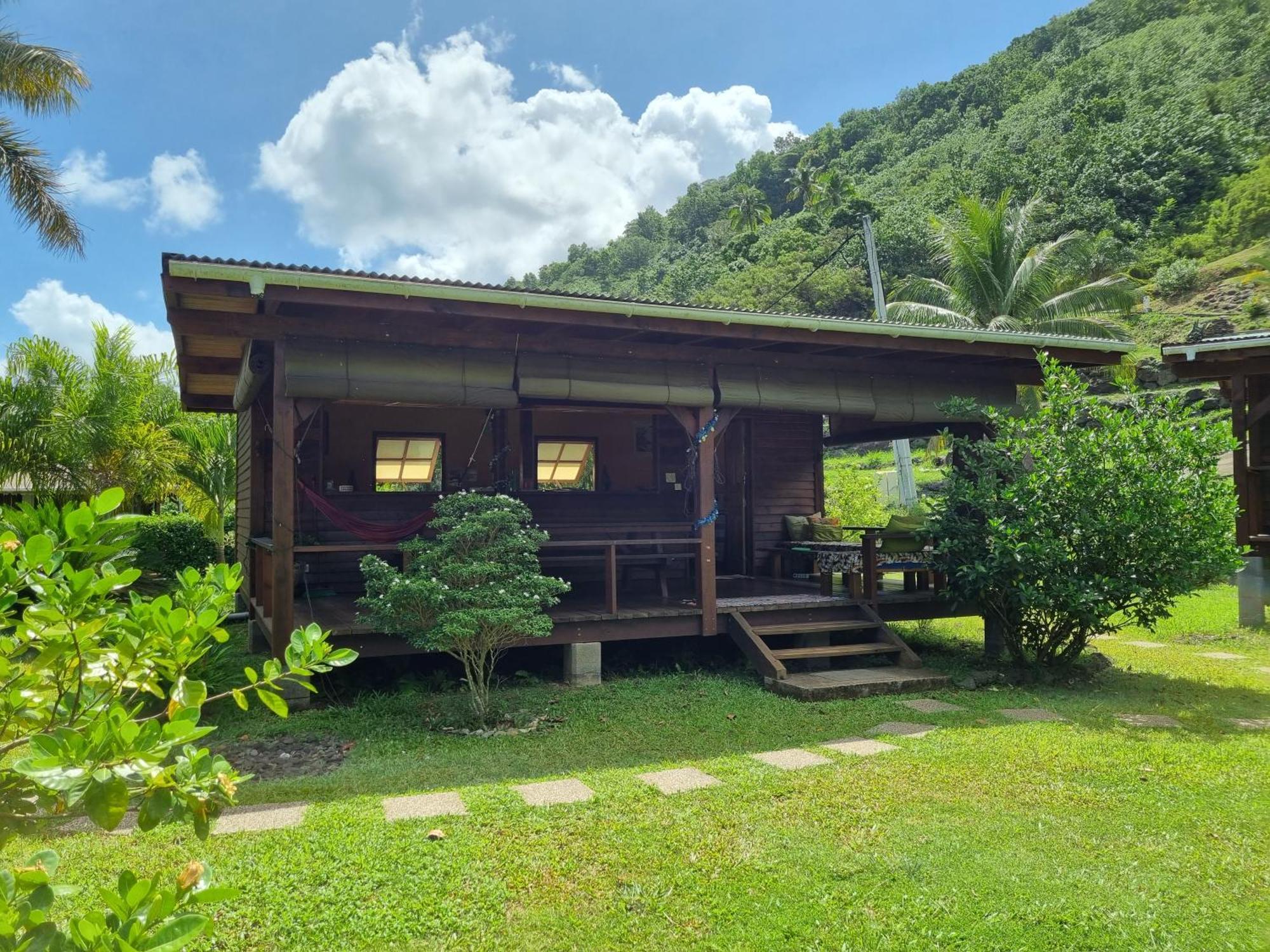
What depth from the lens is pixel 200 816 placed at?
1316 mm

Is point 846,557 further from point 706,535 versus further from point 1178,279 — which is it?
point 1178,279

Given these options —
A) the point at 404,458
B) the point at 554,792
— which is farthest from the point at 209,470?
the point at 554,792

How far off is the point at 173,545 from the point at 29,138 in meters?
7.38

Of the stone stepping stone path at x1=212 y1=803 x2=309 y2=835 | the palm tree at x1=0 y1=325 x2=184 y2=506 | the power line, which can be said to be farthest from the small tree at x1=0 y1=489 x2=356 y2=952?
the power line

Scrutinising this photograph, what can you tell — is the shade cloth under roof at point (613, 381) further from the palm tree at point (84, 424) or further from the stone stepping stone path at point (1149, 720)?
the palm tree at point (84, 424)

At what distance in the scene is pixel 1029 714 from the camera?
6.11m

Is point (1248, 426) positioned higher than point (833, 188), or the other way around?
point (833, 188)

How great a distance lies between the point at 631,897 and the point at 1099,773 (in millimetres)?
3077

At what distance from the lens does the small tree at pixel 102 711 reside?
115cm

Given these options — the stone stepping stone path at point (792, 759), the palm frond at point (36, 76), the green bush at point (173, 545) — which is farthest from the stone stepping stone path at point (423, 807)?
the palm frond at point (36, 76)

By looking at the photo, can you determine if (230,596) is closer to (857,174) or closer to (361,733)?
(361,733)

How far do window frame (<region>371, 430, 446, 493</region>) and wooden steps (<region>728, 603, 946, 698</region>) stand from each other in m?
3.79

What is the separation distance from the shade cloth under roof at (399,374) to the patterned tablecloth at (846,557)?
4.04m

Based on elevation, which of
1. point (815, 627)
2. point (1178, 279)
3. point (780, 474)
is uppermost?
point (1178, 279)
